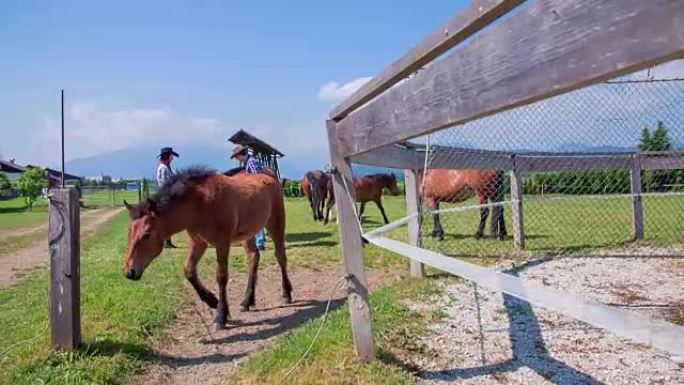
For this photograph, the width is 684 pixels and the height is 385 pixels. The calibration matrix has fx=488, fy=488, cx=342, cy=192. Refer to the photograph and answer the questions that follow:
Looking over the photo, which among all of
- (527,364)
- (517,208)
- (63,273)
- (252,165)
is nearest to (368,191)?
(252,165)

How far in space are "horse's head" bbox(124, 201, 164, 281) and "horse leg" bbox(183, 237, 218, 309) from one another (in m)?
0.56

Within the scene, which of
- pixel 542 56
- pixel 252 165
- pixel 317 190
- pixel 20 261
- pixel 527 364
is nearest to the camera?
pixel 542 56

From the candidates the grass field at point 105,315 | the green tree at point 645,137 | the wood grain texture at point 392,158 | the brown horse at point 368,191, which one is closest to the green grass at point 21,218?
the brown horse at point 368,191

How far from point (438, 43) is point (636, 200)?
6.71m

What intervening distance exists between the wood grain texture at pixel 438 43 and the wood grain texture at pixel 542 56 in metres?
0.05

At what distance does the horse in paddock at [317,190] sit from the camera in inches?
590

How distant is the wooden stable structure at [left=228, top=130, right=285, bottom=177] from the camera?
1358 cm

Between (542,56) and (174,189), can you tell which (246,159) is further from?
(542,56)

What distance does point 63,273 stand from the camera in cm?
334

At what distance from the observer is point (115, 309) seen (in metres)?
4.43

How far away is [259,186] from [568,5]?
181 inches

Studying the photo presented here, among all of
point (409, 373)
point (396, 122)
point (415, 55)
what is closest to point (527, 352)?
point (409, 373)

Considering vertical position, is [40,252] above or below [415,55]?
below

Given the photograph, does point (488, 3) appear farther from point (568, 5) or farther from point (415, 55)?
point (415, 55)
